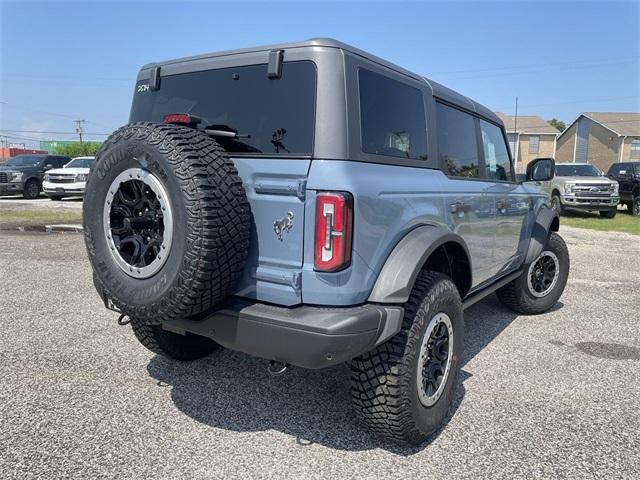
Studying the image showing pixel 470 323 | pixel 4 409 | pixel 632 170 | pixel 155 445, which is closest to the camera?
pixel 155 445

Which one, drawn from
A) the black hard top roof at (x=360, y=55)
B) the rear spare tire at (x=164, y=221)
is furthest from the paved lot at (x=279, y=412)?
the black hard top roof at (x=360, y=55)

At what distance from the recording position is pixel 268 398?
10.1 feet

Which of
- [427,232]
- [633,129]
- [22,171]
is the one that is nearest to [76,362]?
[427,232]

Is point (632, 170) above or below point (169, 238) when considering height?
above

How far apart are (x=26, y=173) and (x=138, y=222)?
18764 millimetres

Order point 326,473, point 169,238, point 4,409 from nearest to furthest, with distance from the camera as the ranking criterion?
point 169,238 < point 326,473 < point 4,409

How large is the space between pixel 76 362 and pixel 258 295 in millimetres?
1973

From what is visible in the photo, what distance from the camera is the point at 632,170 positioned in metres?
16.6

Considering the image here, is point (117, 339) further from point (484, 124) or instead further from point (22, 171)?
point (22, 171)

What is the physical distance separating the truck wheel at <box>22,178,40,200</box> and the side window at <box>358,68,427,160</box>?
19.0 metres

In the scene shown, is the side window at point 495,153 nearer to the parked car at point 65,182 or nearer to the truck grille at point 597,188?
the truck grille at point 597,188

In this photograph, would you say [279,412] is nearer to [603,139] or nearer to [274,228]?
[274,228]

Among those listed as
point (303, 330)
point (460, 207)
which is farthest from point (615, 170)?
point (303, 330)

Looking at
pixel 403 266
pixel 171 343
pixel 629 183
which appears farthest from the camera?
pixel 629 183
